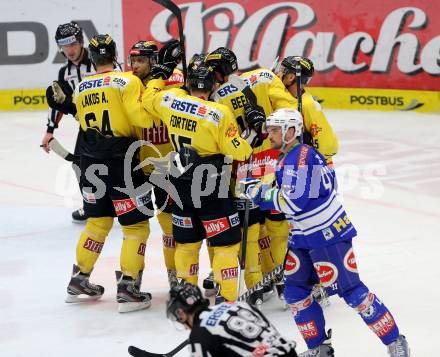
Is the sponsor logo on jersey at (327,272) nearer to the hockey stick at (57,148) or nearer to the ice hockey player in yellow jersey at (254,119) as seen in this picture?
the ice hockey player in yellow jersey at (254,119)

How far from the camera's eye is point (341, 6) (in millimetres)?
12008

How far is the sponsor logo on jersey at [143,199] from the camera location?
6340 millimetres

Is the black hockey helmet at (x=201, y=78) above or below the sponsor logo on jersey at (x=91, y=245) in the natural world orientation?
above

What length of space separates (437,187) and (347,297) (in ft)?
13.3

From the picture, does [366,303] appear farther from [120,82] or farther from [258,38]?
[258,38]

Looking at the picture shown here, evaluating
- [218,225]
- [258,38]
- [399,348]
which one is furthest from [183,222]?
[258,38]

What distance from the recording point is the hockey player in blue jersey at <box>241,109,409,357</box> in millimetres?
5105

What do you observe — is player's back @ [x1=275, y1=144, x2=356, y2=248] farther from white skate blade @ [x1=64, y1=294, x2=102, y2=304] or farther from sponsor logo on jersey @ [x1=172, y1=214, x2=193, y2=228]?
white skate blade @ [x1=64, y1=294, x2=102, y2=304]

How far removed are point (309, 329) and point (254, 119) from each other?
4.27 feet

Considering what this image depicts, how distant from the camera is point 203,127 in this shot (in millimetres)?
5641

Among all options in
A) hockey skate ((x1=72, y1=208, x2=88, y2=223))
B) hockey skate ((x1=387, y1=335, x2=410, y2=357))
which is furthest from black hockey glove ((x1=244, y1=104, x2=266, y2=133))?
hockey skate ((x1=72, y1=208, x2=88, y2=223))

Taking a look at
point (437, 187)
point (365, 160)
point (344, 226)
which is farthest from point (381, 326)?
point (365, 160)

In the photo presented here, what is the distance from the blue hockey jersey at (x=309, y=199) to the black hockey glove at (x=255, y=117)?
71cm

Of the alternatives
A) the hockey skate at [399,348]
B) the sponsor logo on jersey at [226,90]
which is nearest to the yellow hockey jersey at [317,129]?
the sponsor logo on jersey at [226,90]
